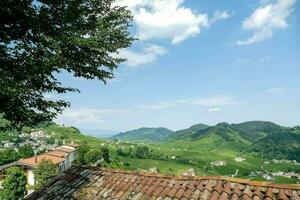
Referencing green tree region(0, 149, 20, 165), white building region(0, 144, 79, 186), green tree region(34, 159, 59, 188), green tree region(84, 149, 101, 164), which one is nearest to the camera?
green tree region(34, 159, 59, 188)

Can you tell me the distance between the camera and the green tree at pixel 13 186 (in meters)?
80.9

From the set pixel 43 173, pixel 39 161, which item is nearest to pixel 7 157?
pixel 39 161

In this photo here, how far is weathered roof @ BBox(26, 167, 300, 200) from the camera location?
482 inches

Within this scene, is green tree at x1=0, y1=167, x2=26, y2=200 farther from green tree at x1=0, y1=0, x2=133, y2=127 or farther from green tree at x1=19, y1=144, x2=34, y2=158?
green tree at x1=19, y1=144, x2=34, y2=158

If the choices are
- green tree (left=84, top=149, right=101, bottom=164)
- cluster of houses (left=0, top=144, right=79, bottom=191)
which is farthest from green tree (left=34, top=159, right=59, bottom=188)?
green tree (left=84, top=149, right=101, bottom=164)

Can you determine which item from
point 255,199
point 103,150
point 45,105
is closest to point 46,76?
point 45,105

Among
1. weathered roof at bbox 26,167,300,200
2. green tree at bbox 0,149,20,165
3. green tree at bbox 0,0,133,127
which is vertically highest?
green tree at bbox 0,0,133,127

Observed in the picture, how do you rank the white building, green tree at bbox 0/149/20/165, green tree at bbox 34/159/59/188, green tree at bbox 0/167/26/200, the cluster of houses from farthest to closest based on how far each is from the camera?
green tree at bbox 0/149/20/165 < the white building < the cluster of houses < green tree at bbox 34/159/59/188 < green tree at bbox 0/167/26/200

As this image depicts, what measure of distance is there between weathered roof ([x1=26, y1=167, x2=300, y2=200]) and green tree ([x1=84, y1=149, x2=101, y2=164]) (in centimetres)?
12374

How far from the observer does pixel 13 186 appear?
3223 inches

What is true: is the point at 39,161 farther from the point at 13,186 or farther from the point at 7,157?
the point at 13,186

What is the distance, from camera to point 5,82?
12641 mm

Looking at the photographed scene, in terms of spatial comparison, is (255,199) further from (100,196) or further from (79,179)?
(79,179)

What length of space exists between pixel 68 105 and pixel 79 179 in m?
3.21
